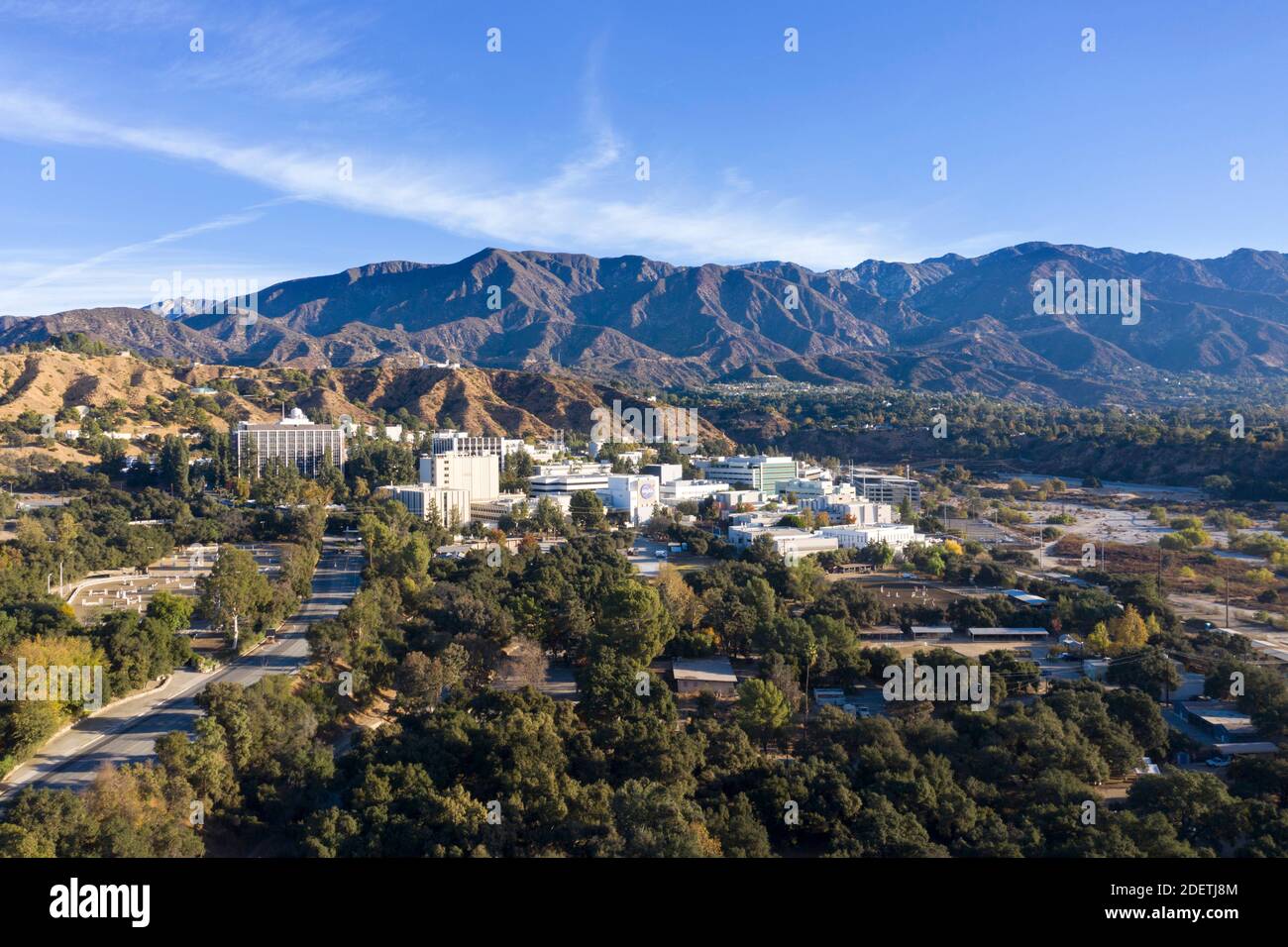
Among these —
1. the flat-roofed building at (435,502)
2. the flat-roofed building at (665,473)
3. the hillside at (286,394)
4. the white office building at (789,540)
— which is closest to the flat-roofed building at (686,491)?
the flat-roofed building at (665,473)

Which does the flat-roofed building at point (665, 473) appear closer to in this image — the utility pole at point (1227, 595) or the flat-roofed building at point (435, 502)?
the flat-roofed building at point (435, 502)

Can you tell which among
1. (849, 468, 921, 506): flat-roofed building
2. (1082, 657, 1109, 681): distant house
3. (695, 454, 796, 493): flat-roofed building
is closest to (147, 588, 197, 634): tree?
(1082, 657, 1109, 681): distant house

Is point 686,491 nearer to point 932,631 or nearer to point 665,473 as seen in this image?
point 665,473

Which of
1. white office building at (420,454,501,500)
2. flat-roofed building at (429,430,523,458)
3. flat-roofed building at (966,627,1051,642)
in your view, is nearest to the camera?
flat-roofed building at (966,627,1051,642)

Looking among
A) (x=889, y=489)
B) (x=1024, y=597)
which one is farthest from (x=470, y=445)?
(x=1024, y=597)

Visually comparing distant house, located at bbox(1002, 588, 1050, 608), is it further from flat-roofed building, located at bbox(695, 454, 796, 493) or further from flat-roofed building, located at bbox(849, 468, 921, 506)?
flat-roofed building, located at bbox(695, 454, 796, 493)
